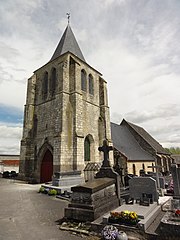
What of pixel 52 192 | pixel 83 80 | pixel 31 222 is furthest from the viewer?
pixel 83 80

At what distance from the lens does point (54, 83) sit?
1719 cm

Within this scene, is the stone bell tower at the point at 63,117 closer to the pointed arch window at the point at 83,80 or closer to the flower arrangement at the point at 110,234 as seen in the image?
the pointed arch window at the point at 83,80

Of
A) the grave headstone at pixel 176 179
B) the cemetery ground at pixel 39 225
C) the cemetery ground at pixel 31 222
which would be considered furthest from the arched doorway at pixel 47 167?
the grave headstone at pixel 176 179

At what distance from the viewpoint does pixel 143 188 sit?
6504 millimetres

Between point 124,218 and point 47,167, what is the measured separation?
12547 mm

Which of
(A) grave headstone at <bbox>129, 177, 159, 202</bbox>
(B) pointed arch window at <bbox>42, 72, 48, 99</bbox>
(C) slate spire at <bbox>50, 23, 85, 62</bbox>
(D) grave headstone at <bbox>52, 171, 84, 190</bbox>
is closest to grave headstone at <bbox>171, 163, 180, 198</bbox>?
(A) grave headstone at <bbox>129, 177, 159, 202</bbox>

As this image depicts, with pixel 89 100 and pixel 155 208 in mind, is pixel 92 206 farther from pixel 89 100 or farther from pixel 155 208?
pixel 89 100

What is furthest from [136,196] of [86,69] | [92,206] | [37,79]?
[37,79]

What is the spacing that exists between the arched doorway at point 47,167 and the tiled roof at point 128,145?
8877 millimetres

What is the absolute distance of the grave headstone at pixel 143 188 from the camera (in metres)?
6.31

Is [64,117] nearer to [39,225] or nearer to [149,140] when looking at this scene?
[39,225]

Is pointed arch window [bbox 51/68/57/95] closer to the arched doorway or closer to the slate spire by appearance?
the slate spire

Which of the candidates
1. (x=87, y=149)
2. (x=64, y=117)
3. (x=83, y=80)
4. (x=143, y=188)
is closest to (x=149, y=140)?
(x=87, y=149)

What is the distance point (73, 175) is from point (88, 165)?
134 inches
